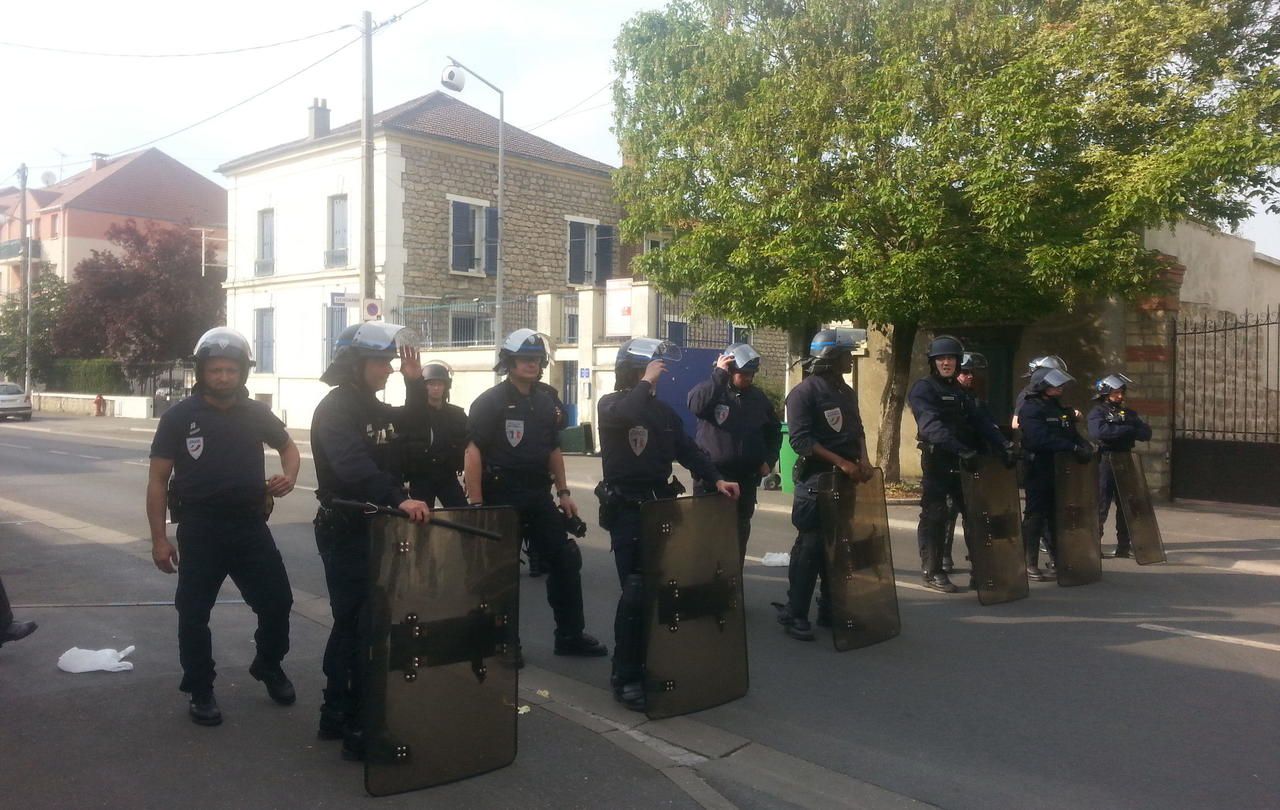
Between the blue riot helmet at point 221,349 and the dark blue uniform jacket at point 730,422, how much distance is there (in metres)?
2.94

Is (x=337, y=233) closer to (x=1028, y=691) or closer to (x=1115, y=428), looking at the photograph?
(x=1115, y=428)

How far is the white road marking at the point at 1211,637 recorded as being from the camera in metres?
6.57

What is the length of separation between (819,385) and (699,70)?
933 centimetres

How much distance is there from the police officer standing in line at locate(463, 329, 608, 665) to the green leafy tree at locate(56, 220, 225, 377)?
123ft

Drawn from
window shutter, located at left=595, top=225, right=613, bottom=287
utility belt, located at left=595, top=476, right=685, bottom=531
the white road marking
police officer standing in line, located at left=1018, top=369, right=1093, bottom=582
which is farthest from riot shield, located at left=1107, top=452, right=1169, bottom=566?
window shutter, located at left=595, top=225, right=613, bottom=287

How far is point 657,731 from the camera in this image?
4895mm

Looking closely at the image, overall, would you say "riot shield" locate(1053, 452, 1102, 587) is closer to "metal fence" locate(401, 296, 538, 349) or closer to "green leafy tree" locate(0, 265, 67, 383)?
"metal fence" locate(401, 296, 538, 349)

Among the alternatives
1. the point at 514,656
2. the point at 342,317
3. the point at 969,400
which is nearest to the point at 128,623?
the point at 514,656

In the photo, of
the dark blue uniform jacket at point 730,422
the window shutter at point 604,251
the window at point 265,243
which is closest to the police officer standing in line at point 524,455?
the dark blue uniform jacket at point 730,422

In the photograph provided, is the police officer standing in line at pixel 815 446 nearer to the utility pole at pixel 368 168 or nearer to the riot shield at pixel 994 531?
the riot shield at pixel 994 531

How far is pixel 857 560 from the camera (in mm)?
6348

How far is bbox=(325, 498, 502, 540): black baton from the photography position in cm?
406

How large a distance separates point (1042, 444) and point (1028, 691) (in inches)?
138

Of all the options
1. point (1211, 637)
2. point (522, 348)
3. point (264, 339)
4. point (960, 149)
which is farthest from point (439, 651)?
point (264, 339)
